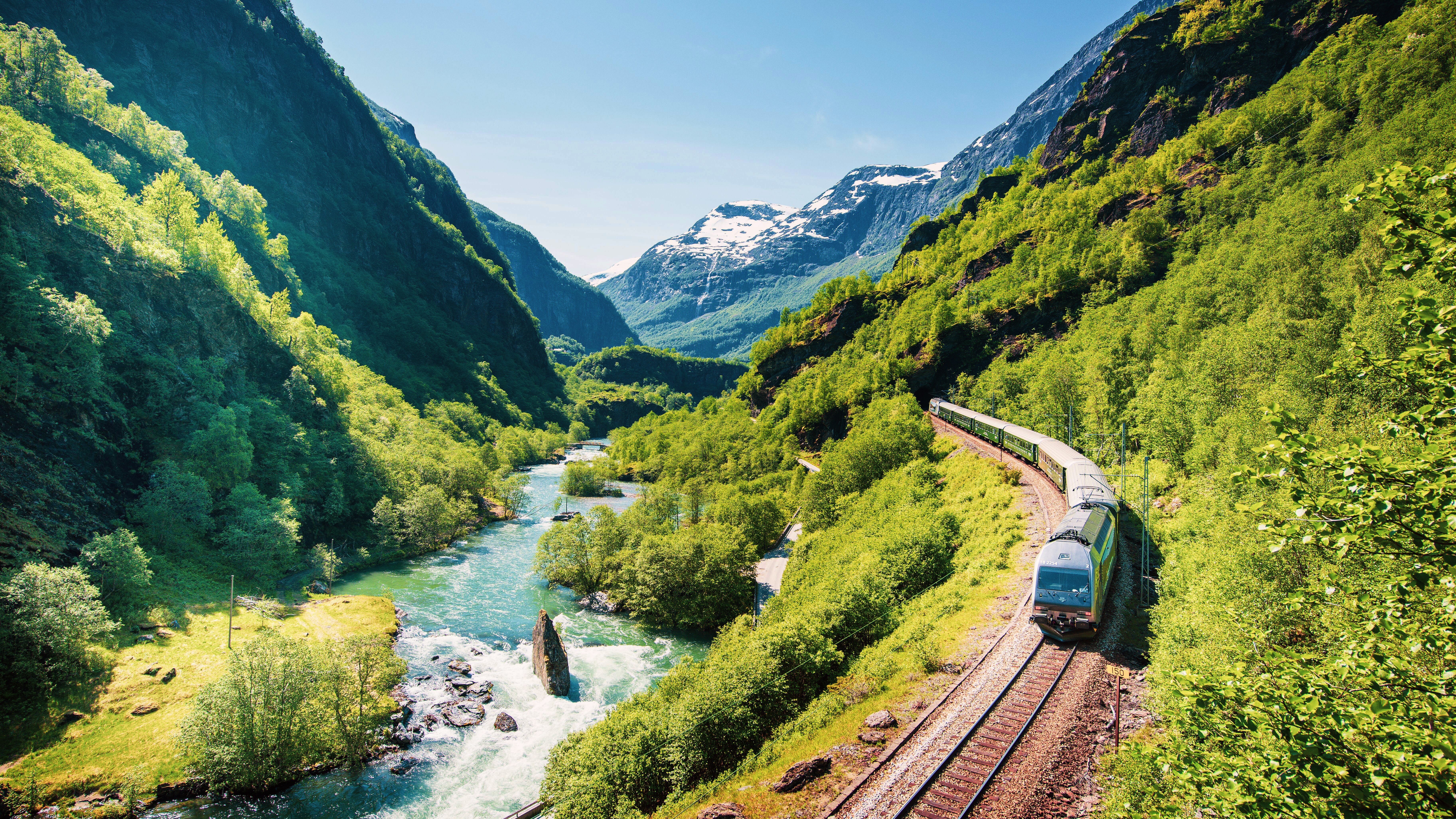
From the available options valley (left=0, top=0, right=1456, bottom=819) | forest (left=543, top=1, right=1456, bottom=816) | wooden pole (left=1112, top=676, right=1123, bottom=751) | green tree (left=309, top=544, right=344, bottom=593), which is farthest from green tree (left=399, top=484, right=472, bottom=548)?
wooden pole (left=1112, top=676, right=1123, bottom=751)

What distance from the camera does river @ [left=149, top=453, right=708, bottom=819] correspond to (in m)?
24.1

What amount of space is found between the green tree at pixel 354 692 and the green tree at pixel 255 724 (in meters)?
0.66

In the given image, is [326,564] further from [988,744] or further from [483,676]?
[988,744]

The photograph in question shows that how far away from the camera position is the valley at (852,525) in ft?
29.5

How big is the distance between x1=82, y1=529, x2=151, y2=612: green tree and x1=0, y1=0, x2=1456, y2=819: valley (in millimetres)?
269

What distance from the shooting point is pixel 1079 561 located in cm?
2052

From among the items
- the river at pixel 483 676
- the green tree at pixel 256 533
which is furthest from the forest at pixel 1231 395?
the green tree at pixel 256 533

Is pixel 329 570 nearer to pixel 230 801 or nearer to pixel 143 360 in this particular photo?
pixel 143 360

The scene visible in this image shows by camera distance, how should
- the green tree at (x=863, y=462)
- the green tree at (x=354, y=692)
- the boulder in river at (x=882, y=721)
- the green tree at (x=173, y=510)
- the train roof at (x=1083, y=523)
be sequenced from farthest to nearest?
the green tree at (x=863, y=462) < the green tree at (x=173, y=510) < the green tree at (x=354, y=692) < the train roof at (x=1083, y=523) < the boulder in river at (x=882, y=721)

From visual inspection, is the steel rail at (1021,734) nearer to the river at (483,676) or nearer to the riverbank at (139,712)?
the river at (483,676)

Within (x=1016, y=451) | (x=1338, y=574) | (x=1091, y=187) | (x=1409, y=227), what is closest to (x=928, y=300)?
(x=1091, y=187)

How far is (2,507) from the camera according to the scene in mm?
32438

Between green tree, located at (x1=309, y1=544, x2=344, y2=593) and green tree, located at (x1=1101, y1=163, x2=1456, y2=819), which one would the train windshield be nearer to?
green tree, located at (x1=1101, y1=163, x2=1456, y2=819)

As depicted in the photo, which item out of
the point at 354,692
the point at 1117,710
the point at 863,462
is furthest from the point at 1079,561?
the point at 354,692
